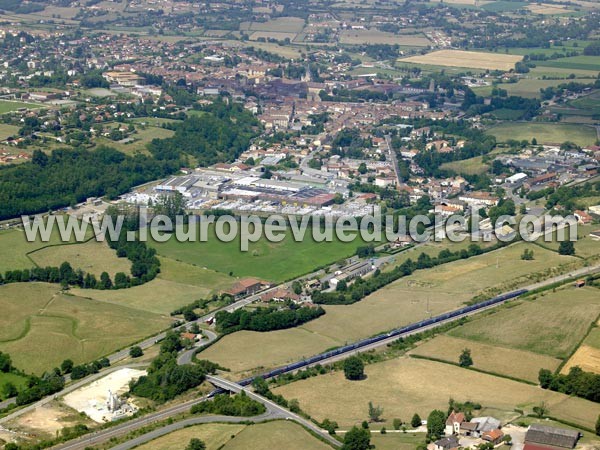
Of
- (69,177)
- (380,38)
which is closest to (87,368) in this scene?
(69,177)

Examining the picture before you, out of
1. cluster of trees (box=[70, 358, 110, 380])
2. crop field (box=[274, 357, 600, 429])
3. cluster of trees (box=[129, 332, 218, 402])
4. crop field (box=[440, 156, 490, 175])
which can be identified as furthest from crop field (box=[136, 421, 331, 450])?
crop field (box=[440, 156, 490, 175])

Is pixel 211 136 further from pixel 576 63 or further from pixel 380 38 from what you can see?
pixel 380 38

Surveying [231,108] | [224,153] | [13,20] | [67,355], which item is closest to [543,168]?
[224,153]

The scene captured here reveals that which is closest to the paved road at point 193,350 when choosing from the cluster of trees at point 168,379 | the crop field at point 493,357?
the cluster of trees at point 168,379

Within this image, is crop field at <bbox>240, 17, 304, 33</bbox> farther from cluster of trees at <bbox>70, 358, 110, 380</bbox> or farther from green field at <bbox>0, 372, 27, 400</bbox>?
green field at <bbox>0, 372, 27, 400</bbox>

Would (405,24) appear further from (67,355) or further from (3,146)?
(67,355)
